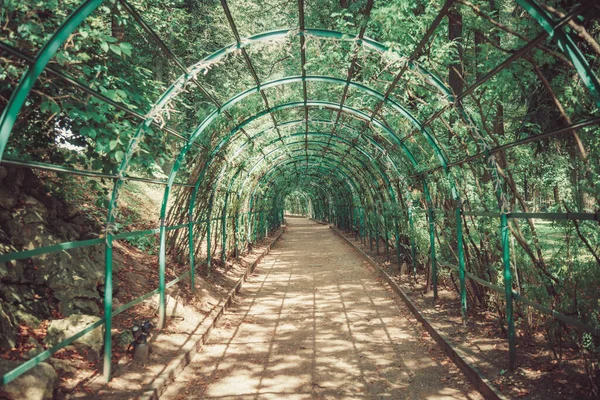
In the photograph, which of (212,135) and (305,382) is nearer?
(305,382)

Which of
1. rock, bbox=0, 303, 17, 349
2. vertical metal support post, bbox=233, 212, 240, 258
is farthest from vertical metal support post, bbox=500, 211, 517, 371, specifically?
vertical metal support post, bbox=233, 212, 240, 258

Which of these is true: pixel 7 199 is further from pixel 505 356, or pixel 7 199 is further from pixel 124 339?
pixel 505 356

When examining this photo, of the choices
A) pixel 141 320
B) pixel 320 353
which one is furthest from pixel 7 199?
pixel 320 353

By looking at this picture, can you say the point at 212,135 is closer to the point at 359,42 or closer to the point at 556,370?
the point at 359,42

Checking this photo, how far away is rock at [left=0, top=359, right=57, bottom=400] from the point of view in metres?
3.12

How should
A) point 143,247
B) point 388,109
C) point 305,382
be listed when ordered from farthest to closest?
point 143,247
point 388,109
point 305,382

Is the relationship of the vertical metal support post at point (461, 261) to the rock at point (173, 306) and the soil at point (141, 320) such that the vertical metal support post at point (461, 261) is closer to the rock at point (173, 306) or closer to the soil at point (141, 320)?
the soil at point (141, 320)

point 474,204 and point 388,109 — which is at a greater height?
point 388,109

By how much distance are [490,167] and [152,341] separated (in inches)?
171

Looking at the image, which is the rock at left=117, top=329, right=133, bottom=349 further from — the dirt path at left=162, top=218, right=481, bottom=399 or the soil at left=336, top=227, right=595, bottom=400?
the soil at left=336, top=227, right=595, bottom=400

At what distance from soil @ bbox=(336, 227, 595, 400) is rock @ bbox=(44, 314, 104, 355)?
3750mm

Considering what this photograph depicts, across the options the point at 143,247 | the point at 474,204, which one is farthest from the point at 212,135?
the point at 474,204

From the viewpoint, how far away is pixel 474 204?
661 cm

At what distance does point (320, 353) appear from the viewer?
532cm
